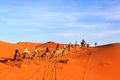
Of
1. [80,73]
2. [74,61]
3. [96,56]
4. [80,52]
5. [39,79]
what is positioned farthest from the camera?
[80,52]

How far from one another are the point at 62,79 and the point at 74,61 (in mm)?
3784

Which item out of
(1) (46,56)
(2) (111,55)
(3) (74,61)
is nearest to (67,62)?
(3) (74,61)

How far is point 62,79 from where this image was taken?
27141 millimetres

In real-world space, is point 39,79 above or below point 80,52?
below

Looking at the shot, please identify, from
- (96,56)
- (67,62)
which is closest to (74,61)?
(67,62)

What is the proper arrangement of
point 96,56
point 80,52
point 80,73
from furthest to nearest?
point 80,52 → point 96,56 → point 80,73

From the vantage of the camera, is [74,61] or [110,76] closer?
[110,76]

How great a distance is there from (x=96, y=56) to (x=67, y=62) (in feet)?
14.4

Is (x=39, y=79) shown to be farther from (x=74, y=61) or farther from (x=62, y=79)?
(x=74, y=61)

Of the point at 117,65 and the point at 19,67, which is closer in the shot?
the point at 19,67

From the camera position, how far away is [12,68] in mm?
28266

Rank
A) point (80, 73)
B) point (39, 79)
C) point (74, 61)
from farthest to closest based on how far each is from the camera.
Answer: point (74, 61) → point (80, 73) → point (39, 79)

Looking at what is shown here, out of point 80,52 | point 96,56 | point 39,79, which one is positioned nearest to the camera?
point 39,79

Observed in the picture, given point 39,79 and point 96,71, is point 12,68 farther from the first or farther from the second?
point 96,71
